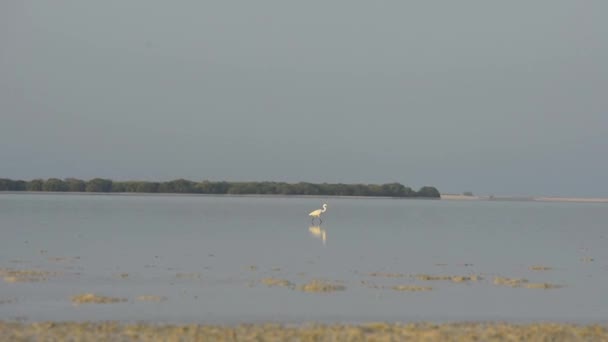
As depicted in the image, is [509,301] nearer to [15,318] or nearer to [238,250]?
[15,318]

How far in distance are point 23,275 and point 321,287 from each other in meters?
6.81

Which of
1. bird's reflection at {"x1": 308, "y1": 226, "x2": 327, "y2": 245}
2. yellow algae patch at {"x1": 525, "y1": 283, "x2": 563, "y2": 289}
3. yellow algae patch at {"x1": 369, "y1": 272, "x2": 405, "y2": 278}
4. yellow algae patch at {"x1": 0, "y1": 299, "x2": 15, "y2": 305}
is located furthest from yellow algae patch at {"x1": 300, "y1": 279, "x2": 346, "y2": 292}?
bird's reflection at {"x1": 308, "y1": 226, "x2": 327, "y2": 245}

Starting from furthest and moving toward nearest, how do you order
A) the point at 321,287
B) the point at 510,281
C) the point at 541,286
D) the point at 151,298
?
the point at 510,281, the point at 541,286, the point at 321,287, the point at 151,298

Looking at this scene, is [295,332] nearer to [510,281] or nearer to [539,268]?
[510,281]

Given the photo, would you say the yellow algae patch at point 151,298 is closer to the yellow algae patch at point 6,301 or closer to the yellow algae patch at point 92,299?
the yellow algae patch at point 92,299

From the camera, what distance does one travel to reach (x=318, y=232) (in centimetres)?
4319

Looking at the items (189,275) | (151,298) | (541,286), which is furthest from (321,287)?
(541,286)

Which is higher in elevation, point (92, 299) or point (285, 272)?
point (285, 272)

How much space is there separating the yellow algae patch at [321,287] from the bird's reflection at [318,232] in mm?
14664

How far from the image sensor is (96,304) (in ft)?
58.6

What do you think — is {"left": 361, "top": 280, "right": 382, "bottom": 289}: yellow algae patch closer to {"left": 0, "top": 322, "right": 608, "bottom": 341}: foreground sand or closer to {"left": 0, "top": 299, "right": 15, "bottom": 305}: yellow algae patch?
{"left": 0, "top": 322, "right": 608, "bottom": 341}: foreground sand

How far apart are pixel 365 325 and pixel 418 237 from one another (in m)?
25.1

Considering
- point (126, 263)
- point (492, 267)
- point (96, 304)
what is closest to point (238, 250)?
point (126, 263)

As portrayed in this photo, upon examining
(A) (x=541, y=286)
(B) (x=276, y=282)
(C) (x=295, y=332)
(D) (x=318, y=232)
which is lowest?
(C) (x=295, y=332)
